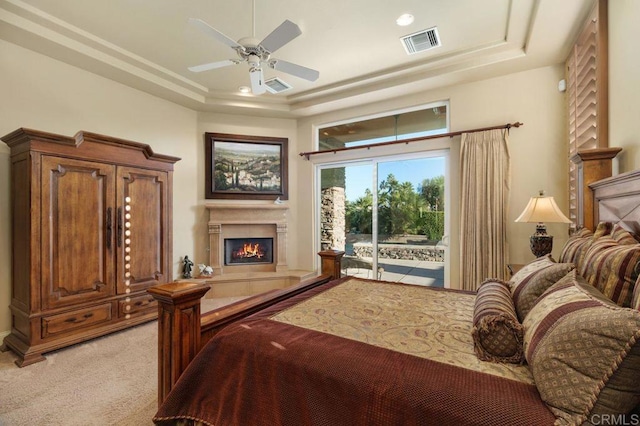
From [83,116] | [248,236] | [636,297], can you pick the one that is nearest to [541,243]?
[636,297]

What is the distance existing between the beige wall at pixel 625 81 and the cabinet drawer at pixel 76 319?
452 cm

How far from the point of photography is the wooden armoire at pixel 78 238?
255 cm

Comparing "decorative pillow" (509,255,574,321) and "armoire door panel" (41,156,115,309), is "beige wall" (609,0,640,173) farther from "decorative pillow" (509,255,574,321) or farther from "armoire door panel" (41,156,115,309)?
"armoire door panel" (41,156,115,309)

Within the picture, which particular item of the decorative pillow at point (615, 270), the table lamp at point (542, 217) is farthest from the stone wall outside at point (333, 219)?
the decorative pillow at point (615, 270)

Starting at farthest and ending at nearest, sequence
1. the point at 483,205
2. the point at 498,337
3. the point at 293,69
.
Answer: the point at 483,205
the point at 293,69
the point at 498,337

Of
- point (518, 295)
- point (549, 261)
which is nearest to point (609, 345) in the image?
point (518, 295)

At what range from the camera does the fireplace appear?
478 centimetres

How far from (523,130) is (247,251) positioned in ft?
13.9

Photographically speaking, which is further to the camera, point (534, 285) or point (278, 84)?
point (278, 84)

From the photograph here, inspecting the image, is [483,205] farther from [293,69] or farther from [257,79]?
[257,79]

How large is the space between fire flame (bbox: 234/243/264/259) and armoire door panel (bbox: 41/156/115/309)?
1990 millimetres

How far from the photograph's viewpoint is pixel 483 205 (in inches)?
137

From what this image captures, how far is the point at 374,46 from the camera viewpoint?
3.18 metres

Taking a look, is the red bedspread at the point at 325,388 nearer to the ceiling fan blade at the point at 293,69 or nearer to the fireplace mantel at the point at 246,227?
the ceiling fan blade at the point at 293,69
